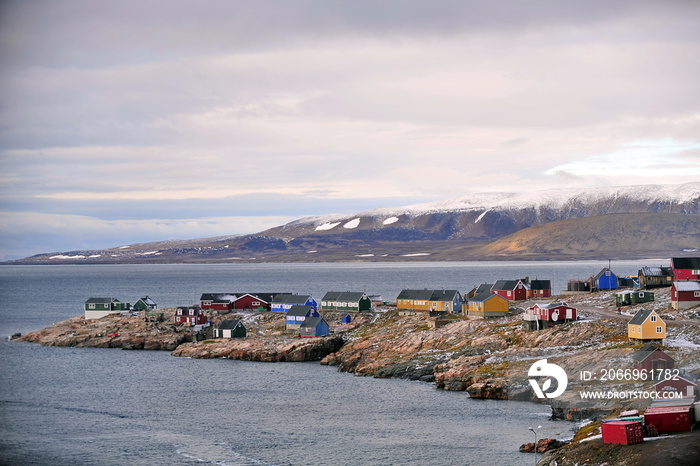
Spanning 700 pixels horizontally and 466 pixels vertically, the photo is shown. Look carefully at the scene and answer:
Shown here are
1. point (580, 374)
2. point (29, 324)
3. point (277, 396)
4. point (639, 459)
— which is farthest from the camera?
point (29, 324)

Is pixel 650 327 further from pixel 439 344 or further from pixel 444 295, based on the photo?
pixel 444 295

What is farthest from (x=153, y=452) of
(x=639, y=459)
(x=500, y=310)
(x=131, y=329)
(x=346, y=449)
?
(x=131, y=329)

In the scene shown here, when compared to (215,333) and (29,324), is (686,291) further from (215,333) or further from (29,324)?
(29,324)

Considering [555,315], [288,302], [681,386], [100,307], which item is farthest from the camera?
[100,307]

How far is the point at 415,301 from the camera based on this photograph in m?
123

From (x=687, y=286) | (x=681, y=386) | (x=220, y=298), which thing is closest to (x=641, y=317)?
(x=687, y=286)

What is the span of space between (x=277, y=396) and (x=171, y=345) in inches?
1648

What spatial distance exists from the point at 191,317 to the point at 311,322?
23.2 metres

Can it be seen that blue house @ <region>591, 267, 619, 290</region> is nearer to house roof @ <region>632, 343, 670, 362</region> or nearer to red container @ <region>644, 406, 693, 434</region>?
house roof @ <region>632, 343, 670, 362</region>

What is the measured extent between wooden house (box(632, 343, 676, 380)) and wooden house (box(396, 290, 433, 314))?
53642mm

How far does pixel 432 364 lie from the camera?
293 feet

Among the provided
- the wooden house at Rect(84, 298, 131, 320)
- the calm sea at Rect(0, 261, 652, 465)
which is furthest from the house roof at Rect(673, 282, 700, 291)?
the wooden house at Rect(84, 298, 131, 320)

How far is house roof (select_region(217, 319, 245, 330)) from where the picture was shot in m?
117

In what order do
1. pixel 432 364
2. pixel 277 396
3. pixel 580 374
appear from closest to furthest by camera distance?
1. pixel 580 374
2. pixel 277 396
3. pixel 432 364
